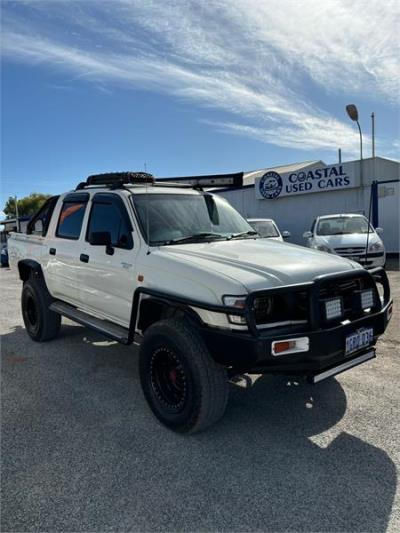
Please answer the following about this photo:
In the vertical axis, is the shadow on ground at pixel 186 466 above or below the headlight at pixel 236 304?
below

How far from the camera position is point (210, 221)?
442 centimetres

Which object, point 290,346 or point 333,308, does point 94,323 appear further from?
point 333,308

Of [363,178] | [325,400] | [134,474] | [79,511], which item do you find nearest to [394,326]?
[325,400]

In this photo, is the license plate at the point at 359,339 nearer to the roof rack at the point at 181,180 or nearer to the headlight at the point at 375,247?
the roof rack at the point at 181,180

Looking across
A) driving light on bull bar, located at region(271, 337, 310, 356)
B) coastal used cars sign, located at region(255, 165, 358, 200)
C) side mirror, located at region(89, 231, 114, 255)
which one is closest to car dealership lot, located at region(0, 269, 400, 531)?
driving light on bull bar, located at region(271, 337, 310, 356)

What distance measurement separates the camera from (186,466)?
9.28 feet

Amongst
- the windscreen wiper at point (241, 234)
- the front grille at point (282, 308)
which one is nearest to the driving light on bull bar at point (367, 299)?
the front grille at point (282, 308)

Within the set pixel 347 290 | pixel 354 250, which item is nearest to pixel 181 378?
pixel 347 290

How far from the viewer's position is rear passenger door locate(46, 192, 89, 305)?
4.92 metres

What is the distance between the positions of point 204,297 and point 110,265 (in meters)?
1.45

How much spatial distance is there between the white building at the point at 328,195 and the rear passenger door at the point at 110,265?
11.1 m

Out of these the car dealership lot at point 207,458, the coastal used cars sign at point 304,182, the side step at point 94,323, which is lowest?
the car dealership lot at point 207,458

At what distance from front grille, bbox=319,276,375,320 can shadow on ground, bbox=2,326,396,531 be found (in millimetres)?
882

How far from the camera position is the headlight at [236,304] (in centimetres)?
287
